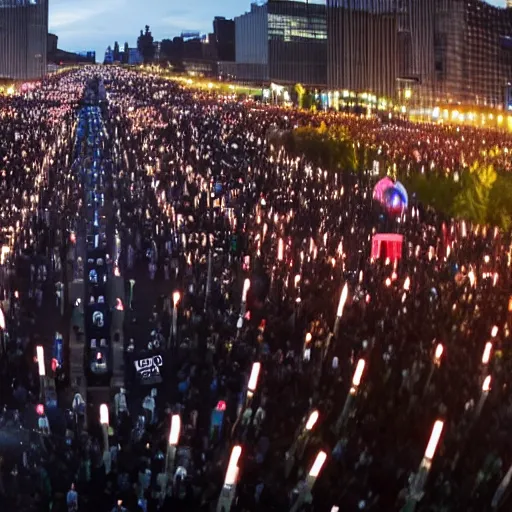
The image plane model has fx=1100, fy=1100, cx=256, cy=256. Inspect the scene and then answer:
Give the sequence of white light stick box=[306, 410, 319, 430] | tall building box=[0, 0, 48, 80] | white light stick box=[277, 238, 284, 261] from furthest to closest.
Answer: tall building box=[0, 0, 48, 80] < white light stick box=[277, 238, 284, 261] < white light stick box=[306, 410, 319, 430]

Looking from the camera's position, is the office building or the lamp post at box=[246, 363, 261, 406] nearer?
the lamp post at box=[246, 363, 261, 406]

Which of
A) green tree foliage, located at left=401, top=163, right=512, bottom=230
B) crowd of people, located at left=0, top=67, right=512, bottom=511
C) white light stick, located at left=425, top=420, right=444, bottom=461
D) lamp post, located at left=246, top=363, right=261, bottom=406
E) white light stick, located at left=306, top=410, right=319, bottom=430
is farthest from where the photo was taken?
green tree foliage, located at left=401, top=163, right=512, bottom=230

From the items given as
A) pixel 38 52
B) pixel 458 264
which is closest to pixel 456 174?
pixel 458 264

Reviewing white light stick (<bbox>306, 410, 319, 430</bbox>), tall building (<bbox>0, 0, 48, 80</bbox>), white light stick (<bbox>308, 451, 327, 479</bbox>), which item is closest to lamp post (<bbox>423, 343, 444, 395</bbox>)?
white light stick (<bbox>306, 410, 319, 430</bbox>)

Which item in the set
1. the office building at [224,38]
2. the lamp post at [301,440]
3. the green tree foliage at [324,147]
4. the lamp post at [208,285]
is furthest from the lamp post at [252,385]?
the office building at [224,38]

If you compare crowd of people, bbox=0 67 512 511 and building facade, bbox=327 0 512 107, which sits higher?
building facade, bbox=327 0 512 107

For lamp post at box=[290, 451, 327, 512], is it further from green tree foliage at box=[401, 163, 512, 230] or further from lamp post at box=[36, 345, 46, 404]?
green tree foliage at box=[401, 163, 512, 230]

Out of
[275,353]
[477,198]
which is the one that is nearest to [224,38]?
[477,198]
